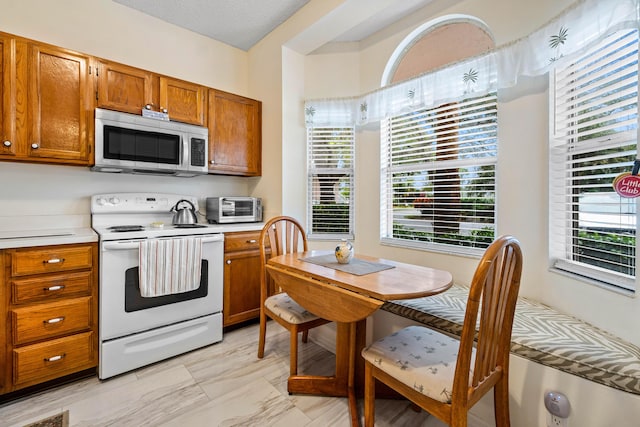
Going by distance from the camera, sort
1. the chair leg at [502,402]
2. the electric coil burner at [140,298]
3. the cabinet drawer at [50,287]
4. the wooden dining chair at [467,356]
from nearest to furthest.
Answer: the wooden dining chair at [467,356], the chair leg at [502,402], the cabinet drawer at [50,287], the electric coil burner at [140,298]

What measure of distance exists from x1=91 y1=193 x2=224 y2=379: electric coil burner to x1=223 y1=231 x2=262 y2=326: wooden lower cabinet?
0.09 meters

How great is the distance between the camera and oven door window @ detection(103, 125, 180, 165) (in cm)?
213

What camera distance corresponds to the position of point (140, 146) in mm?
2273

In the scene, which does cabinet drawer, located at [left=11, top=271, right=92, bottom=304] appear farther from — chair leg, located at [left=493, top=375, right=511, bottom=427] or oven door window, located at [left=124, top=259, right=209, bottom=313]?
chair leg, located at [left=493, top=375, right=511, bottom=427]

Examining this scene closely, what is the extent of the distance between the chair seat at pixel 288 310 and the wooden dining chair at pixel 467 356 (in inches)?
21.9

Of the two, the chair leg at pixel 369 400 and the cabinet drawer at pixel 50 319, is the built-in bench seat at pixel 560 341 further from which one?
the cabinet drawer at pixel 50 319

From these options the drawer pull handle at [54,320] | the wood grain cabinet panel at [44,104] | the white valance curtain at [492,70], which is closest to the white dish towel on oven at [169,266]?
the drawer pull handle at [54,320]

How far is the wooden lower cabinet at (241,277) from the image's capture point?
2463mm

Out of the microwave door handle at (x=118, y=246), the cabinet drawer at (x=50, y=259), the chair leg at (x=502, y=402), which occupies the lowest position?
the chair leg at (x=502, y=402)

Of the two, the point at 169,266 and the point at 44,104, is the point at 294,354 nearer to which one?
the point at 169,266

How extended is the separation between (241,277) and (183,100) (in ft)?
5.41

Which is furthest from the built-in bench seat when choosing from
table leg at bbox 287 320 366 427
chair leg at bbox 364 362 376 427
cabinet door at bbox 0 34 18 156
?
cabinet door at bbox 0 34 18 156

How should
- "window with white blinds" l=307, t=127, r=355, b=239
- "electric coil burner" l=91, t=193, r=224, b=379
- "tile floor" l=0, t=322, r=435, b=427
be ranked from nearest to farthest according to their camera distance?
"tile floor" l=0, t=322, r=435, b=427
"electric coil burner" l=91, t=193, r=224, b=379
"window with white blinds" l=307, t=127, r=355, b=239

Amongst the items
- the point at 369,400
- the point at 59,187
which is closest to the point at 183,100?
the point at 59,187
